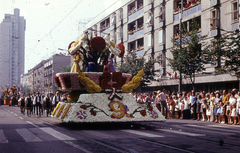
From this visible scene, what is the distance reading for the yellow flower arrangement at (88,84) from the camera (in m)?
15.2

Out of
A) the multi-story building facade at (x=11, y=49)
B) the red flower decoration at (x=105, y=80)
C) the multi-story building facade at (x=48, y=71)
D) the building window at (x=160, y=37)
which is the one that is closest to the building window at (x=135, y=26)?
the building window at (x=160, y=37)

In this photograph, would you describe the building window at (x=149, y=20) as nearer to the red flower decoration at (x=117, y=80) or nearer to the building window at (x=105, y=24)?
the building window at (x=105, y=24)

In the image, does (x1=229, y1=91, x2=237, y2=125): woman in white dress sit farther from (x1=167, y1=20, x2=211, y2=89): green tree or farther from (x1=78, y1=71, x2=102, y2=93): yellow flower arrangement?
(x1=167, y1=20, x2=211, y2=89): green tree

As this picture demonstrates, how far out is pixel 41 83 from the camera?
110 m

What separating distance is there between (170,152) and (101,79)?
8.15 meters

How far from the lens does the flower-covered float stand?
46.5 feet

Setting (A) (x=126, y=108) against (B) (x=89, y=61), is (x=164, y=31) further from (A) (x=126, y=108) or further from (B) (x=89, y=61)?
(A) (x=126, y=108)

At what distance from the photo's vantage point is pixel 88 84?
15195 millimetres

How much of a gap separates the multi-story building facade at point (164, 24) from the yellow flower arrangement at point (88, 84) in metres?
12.6

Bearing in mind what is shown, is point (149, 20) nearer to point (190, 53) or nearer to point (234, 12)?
point (234, 12)

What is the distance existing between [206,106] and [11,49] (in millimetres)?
163697

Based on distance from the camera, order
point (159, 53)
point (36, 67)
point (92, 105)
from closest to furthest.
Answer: point (92, 105), point (159, 53), point (36, 67)

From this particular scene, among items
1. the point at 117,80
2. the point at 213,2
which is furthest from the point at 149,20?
the point at 117,80

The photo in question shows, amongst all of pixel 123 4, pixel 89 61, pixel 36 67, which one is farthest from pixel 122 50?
pixel 36 67
